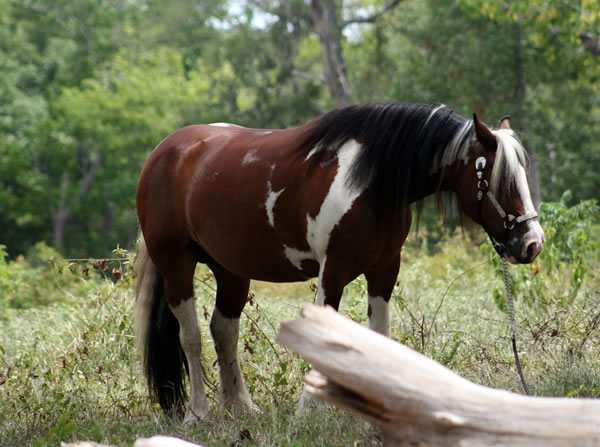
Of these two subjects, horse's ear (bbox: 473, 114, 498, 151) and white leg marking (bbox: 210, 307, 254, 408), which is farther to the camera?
white leg marking (bbox: 210, 307, 254, 408)

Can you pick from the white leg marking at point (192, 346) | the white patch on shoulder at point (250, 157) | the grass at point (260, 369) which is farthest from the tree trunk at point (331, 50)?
the white patch on shoulder at point (250, 157)

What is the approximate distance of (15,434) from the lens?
406 cm

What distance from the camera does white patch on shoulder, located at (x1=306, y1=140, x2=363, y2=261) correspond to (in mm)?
3426

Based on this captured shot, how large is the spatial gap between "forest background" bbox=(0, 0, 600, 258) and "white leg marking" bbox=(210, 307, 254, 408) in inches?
438

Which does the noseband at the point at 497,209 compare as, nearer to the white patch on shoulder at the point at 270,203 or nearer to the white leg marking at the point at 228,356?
the white patch on shoulder at the point at 270,203

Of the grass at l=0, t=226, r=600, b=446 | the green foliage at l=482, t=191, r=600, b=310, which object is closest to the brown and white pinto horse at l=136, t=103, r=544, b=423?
the grass at l=0, t=226, r=600, b=446

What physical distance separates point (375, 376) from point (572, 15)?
970cm

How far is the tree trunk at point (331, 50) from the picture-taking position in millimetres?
18344

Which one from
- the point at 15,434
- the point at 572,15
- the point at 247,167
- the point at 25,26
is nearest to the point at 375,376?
the point at 247,167

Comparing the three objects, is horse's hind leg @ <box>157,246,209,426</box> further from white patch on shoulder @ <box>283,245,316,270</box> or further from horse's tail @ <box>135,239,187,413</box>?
white patch on shoulder @ <box>283,245,316,270</box>

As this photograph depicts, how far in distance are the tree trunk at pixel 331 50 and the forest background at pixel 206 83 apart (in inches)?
1.5

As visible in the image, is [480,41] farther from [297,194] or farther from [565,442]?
[565,442]

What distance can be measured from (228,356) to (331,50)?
48.8 feet

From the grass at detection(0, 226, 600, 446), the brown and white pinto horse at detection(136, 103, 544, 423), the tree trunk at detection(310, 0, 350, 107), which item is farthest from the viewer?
the tree trunk at detection(310, 0, 350, 107)
